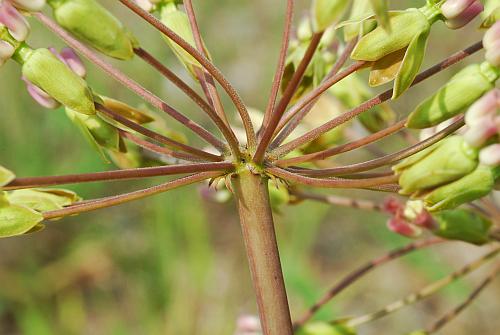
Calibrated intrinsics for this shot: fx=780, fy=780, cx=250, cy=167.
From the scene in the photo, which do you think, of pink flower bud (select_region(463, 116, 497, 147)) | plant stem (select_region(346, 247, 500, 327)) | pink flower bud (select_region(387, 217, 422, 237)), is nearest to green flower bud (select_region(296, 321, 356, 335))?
plant stem (select_region(346, 247, 500, 327))

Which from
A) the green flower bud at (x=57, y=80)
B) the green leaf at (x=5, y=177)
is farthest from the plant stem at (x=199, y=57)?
the green leaf at (x=5, y=177)

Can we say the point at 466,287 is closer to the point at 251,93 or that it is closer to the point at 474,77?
the point at 474,77

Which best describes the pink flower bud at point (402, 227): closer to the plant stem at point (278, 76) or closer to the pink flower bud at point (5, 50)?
the plant stem at point (278, 76)

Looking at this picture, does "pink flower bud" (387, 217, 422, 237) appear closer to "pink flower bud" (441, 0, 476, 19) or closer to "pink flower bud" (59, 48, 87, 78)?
"pink flower bud" (441, 0, 476, 19)

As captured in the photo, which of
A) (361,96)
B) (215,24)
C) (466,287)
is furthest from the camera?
(215,24)

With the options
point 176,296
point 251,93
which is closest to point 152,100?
point 176,296

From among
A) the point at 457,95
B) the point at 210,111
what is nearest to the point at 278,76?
the point at 210,111
